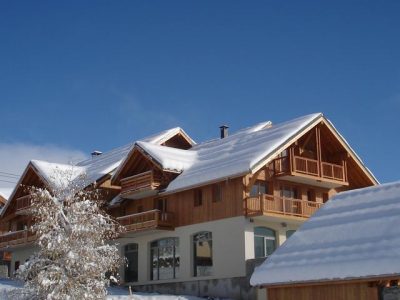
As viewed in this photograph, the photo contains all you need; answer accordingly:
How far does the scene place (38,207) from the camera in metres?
25.9

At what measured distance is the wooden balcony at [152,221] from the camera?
1467 inches

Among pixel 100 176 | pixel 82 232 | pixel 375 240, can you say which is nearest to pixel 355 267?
pixel 375 240

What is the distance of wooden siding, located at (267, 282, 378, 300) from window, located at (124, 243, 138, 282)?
22.2 m

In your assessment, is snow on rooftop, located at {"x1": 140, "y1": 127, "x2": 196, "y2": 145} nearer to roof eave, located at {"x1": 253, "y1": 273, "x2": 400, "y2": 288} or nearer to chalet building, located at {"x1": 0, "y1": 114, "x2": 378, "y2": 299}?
chalet building, located at {"x1": 0, "y1": 114, "x2": 378, "y2": 299}

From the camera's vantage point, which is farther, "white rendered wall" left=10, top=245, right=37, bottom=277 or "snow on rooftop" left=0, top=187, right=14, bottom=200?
"snow on rooftop" left=0, top=187, right=14, bottom=200

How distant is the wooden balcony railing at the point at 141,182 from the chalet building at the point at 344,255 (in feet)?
61.0

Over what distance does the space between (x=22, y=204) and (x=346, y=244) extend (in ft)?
109

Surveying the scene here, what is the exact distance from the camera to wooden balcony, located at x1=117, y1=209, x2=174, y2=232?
37250 millimetres

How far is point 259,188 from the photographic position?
36.3 metres

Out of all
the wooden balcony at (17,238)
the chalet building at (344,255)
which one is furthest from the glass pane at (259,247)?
the wooden balcony at (17,238)

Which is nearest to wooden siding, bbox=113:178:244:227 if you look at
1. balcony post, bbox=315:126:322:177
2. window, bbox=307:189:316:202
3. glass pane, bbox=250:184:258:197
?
glass pane, bbox=250:184:258:197

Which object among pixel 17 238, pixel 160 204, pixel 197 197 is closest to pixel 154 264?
pixel 160 204

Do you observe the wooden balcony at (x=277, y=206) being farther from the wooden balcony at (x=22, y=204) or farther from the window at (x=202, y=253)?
the wooden balcony at (x=22, y=204)

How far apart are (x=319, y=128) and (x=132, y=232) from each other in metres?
12.6
